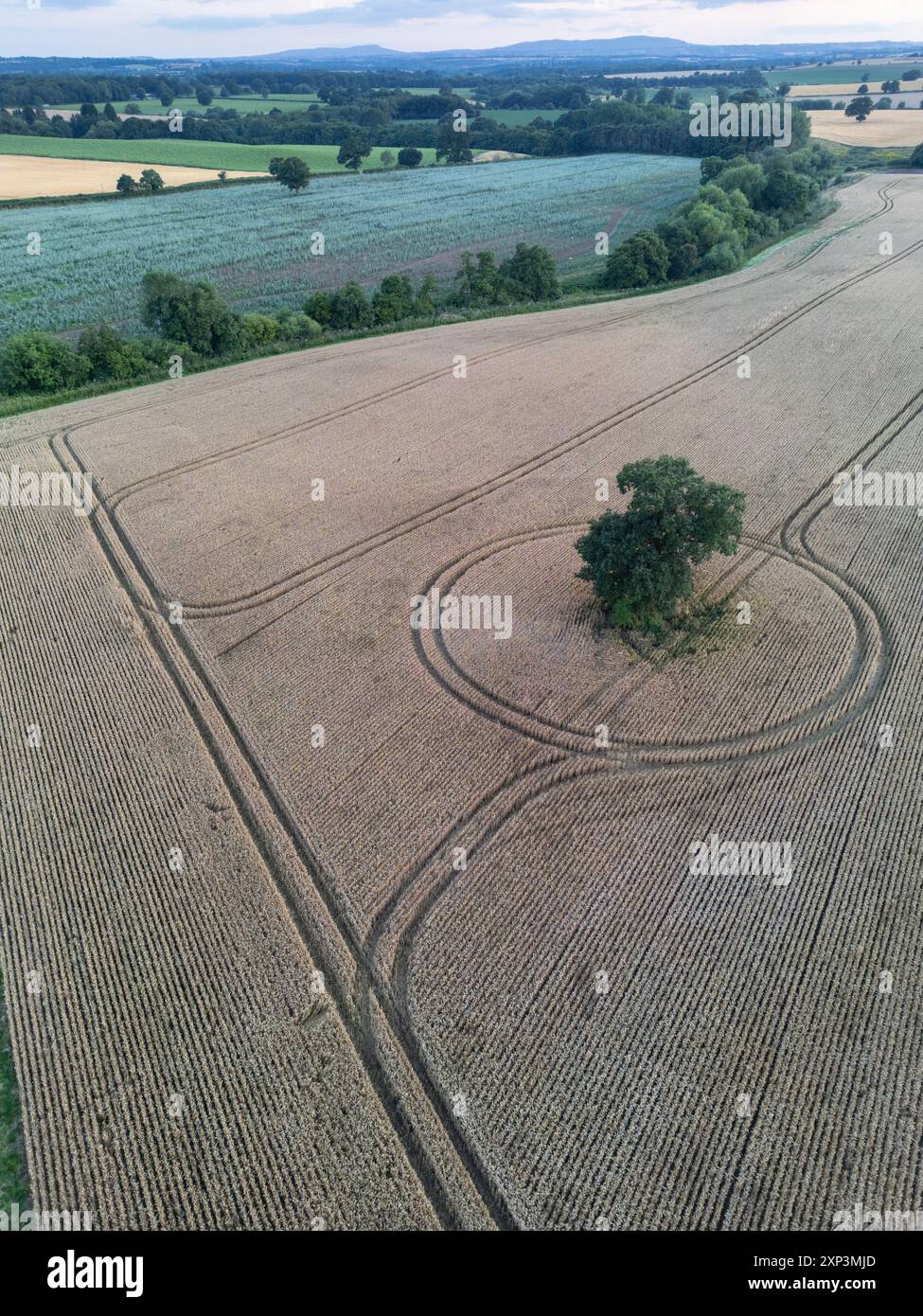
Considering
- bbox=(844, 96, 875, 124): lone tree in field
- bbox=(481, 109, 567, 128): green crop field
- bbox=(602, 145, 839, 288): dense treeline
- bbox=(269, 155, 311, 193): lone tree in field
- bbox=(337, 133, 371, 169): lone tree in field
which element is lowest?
bbox=(602, 145, 839, 288): dense treeline

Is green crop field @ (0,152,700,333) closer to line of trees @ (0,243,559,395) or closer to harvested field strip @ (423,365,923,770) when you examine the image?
line of trees @ (0,243,559,395)

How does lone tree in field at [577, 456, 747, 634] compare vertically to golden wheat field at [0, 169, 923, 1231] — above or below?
above

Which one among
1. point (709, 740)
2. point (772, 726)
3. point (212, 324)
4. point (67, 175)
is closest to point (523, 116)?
point (67, 175)

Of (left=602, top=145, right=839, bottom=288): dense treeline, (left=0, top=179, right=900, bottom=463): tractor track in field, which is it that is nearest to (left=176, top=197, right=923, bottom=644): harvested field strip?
(left=0, top=179, right=900, bottom=463): tractor track in field

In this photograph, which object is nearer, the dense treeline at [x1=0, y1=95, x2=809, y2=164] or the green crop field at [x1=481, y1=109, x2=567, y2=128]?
the dense treeline at [x1=0, y1=95, x2=809, y2=164]

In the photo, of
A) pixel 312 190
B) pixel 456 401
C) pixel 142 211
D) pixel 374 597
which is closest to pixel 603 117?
pixel 312 190

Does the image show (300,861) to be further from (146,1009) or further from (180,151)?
(180,151)
